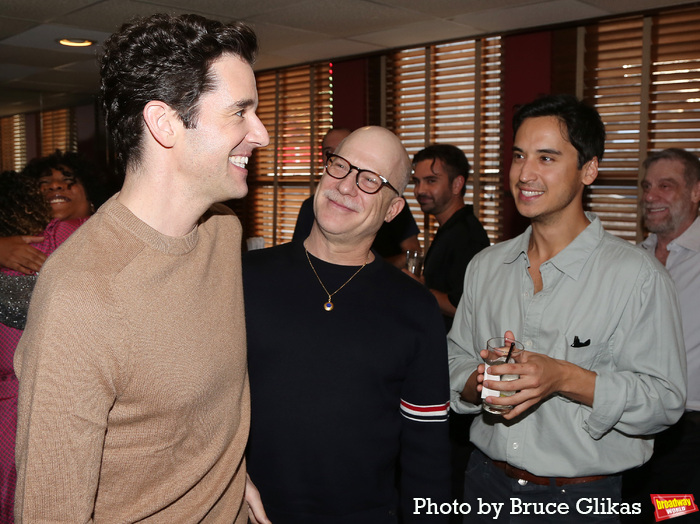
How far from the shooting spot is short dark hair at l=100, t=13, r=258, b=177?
1.23 meters

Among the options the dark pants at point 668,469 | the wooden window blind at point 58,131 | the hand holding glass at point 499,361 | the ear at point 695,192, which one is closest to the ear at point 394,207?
the hand holding glass at point 499,361

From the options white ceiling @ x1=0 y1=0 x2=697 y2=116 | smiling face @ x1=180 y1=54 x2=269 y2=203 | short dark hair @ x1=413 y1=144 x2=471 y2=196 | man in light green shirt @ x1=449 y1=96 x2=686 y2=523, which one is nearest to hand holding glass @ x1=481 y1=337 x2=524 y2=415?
man in light green shirt @ x1=449 y1=96 x2=686 y2=523

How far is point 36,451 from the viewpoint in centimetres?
99

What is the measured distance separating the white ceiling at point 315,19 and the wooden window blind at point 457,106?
0.22m

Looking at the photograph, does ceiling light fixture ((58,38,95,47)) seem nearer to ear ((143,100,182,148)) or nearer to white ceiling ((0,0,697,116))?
white ceiling ((0,0,697,116))

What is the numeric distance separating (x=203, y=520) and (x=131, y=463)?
0.28m

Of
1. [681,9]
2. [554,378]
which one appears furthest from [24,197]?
[681,9]

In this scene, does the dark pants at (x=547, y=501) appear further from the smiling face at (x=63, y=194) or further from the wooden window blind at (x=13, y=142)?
the wooden window blind at (x=13, y=142)

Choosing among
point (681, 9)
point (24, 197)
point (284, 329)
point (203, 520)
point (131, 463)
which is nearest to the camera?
point (131, 463)

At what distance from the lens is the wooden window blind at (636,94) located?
4.23 metres

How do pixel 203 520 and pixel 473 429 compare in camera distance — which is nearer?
pixel 203 520

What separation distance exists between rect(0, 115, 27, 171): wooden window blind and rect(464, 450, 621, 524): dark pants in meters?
10.8

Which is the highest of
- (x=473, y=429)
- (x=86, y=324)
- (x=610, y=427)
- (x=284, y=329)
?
(x=86, y=324)

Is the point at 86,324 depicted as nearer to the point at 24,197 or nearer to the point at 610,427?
the point at 610,427
